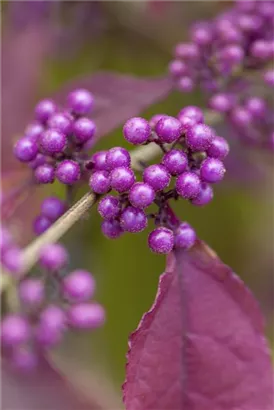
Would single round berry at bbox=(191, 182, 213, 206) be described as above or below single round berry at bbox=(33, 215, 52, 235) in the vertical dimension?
below

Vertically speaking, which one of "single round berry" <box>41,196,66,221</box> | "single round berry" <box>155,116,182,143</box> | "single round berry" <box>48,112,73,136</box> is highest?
"single round berry" <box>48,112,73,136</box>

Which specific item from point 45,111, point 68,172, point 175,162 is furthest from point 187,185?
point 45,111

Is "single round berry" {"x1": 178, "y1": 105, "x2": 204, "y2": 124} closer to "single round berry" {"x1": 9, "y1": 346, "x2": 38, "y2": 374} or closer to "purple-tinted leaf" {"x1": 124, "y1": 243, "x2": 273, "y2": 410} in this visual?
"purple-tinted leaf" {"x1": 124, "y1": 243, "x2": 273, "y2": 410}

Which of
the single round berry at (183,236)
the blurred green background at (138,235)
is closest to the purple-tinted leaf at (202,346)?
the single round berry at (183,236)

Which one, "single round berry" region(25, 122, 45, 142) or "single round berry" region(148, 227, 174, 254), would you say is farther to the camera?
"single round berry" region(25, 122, 45, 142)

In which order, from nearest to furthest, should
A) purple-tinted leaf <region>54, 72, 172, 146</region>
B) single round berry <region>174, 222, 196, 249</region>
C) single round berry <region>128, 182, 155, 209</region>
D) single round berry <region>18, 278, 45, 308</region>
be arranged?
single round berry <region>128, 182, 155, 209</region> < single round berry <region>174, 222, 196, 249</region> < single round berry <region>18, 278, 45, 308</region> < purple-tinted leaf <region>54, 72, 172, 146</region>

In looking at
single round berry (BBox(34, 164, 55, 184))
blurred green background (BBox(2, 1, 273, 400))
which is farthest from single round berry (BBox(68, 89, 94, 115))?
blurred green background (BBox(2, 1, 273, 400))

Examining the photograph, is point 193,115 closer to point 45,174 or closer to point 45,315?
point 45,174
